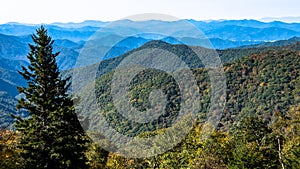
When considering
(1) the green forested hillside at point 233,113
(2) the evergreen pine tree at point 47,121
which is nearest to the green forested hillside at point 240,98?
(1) the green forested hillside at point 233,113

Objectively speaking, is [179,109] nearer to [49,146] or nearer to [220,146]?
[220,146]

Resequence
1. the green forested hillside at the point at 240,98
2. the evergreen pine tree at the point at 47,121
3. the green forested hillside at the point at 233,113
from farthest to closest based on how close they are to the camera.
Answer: the green forested hillside at the point at 240,98
the green forested hillside at the point at 233,113
the evergreen pine tree at the point at 47,121

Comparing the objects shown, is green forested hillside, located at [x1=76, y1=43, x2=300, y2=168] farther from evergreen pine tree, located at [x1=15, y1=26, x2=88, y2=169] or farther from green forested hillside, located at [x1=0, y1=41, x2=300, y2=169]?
evergreen pine tree, located at [x1=15, y1=26, x2=88, y2=169]

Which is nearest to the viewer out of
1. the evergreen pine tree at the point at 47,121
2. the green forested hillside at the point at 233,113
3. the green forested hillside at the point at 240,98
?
the evergreen pine tree at the point at 47,121

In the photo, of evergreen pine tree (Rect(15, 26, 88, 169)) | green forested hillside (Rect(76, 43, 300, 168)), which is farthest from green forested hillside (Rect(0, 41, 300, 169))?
evergreen pine tree (Rect(15, 26, 88, 169))

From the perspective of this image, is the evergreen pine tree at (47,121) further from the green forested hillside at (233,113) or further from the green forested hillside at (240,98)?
the green forested hillside at (240,98)

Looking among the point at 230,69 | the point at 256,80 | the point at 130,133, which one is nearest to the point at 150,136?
the point at 130,133

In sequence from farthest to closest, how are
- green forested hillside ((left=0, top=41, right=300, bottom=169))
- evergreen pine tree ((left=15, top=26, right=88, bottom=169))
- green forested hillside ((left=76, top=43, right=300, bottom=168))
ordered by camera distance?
1. green forested hillside ((left=76, top=43, right=300, bottom=168))
2. green forested hillside ((left=0, top=41, right=300, bottom=169))
3. evergreen pine tree ((left=15, top=26, right=88, bottom=169))

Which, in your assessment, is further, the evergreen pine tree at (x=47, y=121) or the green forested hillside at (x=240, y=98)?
the green forested hillside at (x=240, y=98)

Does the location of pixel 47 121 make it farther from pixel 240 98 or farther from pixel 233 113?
pixel 240 98
